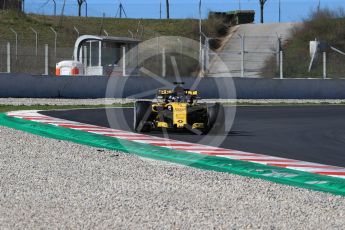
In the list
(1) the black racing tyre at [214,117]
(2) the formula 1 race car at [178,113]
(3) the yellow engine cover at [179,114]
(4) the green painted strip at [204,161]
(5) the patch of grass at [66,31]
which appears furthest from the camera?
(5) the patch of grass at [66,31]

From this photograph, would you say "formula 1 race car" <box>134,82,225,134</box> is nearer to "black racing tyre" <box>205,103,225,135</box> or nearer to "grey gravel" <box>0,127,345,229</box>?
"black racing tyre" <box>205,103,225,135</box>

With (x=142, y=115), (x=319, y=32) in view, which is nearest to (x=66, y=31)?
(x=319, y=32)

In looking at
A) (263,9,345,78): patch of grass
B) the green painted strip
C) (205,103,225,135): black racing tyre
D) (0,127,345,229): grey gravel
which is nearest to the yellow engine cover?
(205,103,225,135): black racing tyre

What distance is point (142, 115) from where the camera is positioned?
1478 cm

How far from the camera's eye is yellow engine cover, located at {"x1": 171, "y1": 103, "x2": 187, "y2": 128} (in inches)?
561

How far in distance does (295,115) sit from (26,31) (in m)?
35.8

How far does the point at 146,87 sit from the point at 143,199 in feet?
69.7

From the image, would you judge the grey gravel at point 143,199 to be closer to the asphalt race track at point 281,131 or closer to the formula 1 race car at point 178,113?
the asphalt race track at point 281,131

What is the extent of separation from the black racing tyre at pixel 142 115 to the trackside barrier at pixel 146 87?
1283cm

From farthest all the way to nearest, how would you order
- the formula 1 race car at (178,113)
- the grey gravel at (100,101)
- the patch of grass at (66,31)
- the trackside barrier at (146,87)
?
the patch of grass at (66,31) → the trackside barrier at (146,87) → the grey gravel at (100,101) → the formula 1 race car at (178,113)

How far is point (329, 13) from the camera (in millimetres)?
59062

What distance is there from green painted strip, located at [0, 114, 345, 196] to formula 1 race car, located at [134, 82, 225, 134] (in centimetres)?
105

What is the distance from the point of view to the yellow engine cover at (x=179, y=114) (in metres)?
14.2

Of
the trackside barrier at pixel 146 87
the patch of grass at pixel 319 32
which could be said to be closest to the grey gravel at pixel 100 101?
the trackside barrier at pixel 146 87
